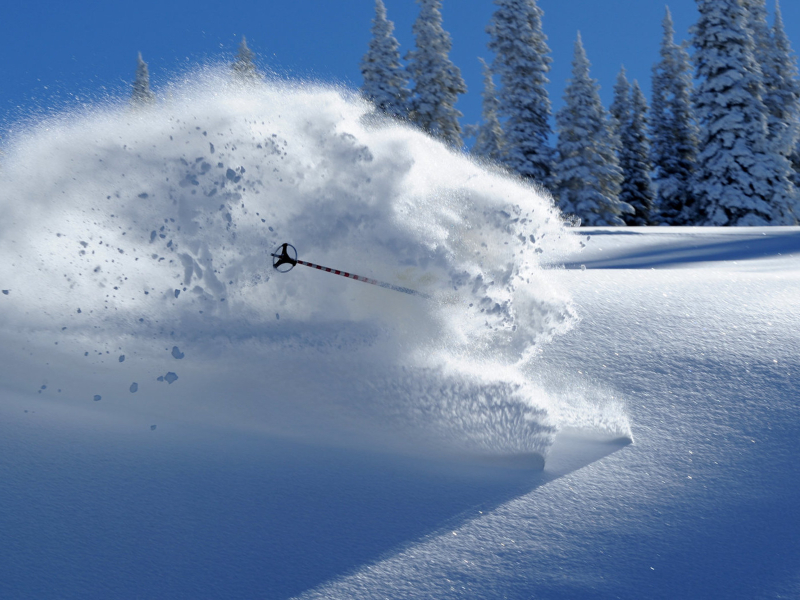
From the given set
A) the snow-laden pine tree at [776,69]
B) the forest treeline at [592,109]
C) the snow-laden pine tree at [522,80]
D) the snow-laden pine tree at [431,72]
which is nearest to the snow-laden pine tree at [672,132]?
the forest treeline at [592,109]

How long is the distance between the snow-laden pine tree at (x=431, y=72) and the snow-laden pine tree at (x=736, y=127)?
911 centimetres

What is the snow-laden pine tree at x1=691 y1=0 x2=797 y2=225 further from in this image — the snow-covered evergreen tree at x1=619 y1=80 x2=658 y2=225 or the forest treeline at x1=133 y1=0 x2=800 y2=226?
the snow-covered evergreen tree at x1=619 y1=80 x2=658 y2=225

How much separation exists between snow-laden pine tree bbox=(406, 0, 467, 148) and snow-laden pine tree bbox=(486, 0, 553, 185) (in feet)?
6.01

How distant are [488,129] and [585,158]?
13.9ft

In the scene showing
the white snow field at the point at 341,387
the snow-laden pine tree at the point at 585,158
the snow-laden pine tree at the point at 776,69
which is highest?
the snow-laden pine tree at the point at 776,69

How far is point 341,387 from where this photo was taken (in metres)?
3.97

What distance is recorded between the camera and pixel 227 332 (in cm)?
433

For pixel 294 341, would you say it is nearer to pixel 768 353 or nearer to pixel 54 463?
pixel 54 463

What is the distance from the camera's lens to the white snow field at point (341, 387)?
2648 millimetres

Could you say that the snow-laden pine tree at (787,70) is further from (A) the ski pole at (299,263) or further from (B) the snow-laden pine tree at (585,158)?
(A) the ski pole at (299,263)

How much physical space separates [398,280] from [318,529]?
1.93 meters

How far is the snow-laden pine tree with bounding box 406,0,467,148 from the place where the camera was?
89.5 ft

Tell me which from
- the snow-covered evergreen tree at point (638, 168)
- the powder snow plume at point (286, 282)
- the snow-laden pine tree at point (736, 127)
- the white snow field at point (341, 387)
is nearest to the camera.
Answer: the white snow field at point (341, 387)

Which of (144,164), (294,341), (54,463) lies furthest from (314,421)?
(144,164)
